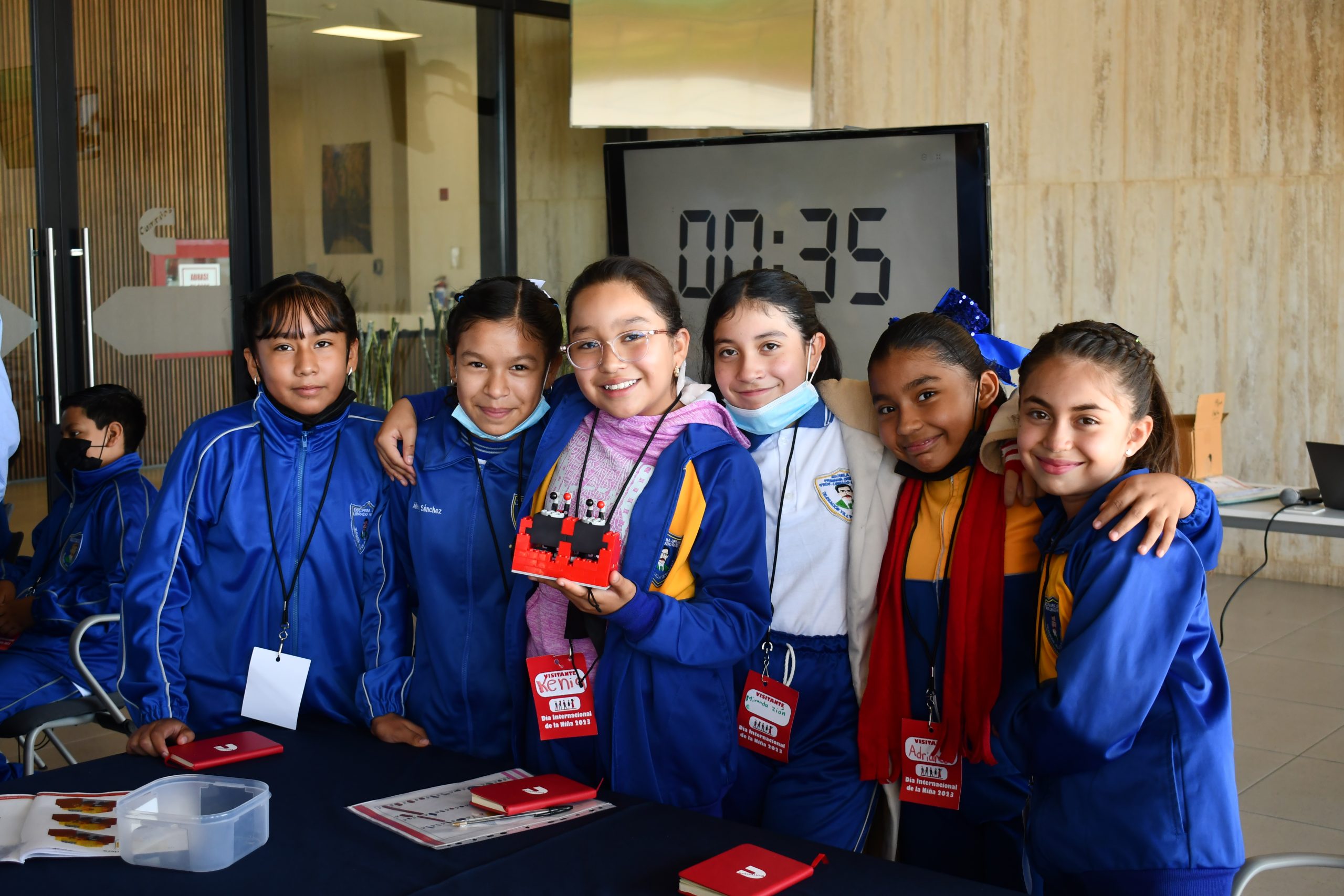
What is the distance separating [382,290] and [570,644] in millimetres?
4529

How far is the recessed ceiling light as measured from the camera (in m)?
5.89

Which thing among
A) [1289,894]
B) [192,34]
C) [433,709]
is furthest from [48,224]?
[1289,894]

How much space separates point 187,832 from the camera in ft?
4.80

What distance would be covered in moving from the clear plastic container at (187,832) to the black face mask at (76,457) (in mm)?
2087

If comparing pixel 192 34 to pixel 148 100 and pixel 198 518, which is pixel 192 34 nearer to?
pixel 148 100

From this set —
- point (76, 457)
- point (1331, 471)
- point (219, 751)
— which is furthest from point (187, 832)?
point (1331, 471)

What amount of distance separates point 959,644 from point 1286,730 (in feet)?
9.04

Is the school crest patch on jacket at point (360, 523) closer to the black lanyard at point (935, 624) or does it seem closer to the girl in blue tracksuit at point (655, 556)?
the girl in blue tracksuit at point (655, 556)

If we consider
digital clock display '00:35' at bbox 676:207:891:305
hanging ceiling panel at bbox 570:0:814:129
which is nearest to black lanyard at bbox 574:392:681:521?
digital clock display '00:35' at bbox 676:207:891:305

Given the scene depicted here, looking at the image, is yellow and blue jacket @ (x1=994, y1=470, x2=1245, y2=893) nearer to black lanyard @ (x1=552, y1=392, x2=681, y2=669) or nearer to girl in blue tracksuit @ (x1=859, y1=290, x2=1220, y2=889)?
girl in blue tracksuit @ (x1=859, y1=290, x2=1220, y2=889)

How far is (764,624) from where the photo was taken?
6.54 ft

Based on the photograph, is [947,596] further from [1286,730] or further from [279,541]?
[1286,730]

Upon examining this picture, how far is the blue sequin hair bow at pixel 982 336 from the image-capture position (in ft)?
7.47

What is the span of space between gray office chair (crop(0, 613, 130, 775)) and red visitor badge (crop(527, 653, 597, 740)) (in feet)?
4.16
